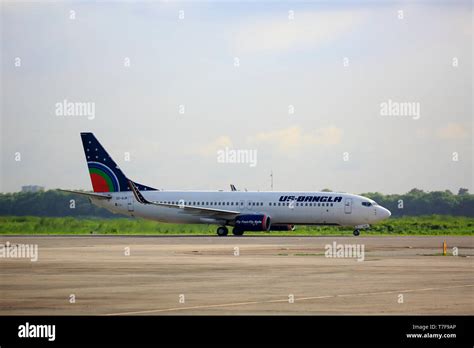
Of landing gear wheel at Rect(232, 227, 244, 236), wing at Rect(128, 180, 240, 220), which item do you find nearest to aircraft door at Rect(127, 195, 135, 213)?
wing at Rect(128, 180, 240, 220)

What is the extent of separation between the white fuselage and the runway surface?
29678 mm

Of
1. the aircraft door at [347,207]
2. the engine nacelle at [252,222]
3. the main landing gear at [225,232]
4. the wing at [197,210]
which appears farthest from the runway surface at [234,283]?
the wing at [197,210]

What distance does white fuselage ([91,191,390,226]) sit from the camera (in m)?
81.8

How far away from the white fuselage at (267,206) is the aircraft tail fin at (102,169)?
859 millimetres

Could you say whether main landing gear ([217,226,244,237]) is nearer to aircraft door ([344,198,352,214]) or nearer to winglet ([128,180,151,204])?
winglet ([128,180,151,204])

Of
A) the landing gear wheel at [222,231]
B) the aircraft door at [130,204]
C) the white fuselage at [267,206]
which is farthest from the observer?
the aircraft door at [130,204]

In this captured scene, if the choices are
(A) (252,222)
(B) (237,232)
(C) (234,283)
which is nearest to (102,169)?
(B) (237,232)

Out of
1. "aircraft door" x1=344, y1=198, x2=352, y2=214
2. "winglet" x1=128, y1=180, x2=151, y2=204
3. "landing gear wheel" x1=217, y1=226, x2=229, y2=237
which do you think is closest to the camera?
"aircraft door" x1=344, y1=198, x2=352, y2=214

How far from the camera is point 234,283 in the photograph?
3281cm

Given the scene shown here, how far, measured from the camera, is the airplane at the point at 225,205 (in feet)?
269

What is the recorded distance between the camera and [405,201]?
156 meters

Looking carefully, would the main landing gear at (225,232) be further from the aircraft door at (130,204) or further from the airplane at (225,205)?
the aircraft door at (130,204)

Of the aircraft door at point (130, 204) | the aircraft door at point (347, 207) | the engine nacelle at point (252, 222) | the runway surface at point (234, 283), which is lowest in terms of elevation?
the runway surface at point (234, 283)

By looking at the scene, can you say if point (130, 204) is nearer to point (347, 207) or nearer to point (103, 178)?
point (103, 178)
